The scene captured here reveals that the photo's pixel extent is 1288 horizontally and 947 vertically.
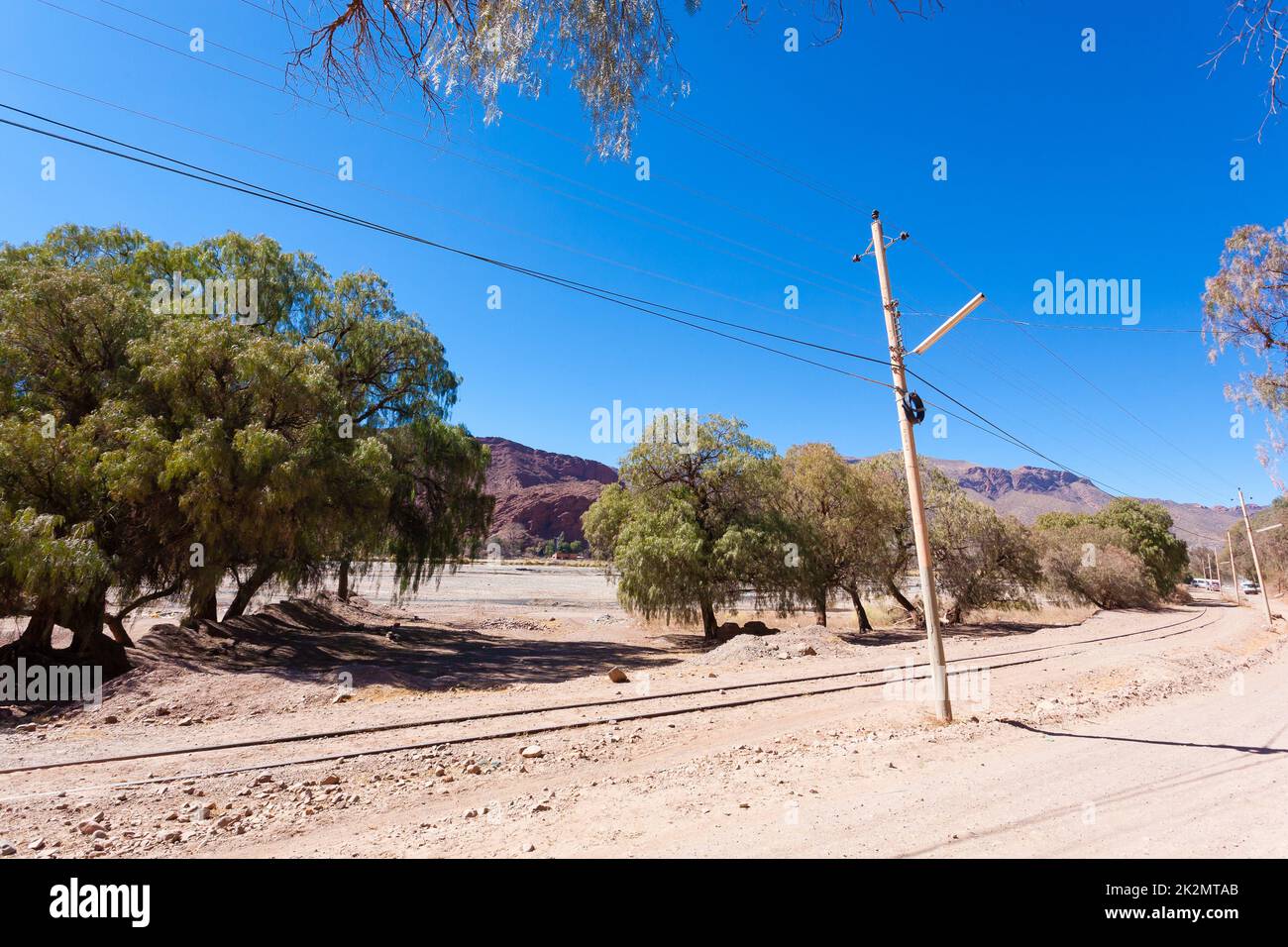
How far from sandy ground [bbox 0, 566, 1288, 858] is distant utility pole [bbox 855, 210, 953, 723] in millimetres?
744

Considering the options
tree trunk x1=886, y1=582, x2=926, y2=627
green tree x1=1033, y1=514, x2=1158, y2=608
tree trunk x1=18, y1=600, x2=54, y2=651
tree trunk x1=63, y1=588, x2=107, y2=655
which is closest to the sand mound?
tree trunk x1=886, y1=582, x2=926, y2=627

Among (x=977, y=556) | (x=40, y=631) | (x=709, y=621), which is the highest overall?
(x=40, y=631)

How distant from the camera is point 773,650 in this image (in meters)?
19.1

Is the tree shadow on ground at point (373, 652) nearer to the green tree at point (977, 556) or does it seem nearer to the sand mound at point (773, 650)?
the sand mound at point (773, 650)

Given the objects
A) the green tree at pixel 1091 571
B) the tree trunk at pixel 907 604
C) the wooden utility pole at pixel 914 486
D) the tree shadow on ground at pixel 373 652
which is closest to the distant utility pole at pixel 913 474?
the wooden utility pole at pixel 914 486

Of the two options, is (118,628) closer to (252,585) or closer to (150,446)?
(252,585)

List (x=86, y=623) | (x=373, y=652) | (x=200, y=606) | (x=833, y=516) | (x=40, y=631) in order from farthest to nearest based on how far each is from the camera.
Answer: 1. (x=833, y=516)
2. (x=373, y=652)
3. (x=200, y=606)
4. (x=86, y=623)
5. (x=40, y=631)

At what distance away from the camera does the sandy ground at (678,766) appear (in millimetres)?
5016

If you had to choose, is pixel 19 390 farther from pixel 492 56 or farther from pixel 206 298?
pixel 492 56

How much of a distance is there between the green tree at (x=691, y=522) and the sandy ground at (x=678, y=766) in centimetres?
932

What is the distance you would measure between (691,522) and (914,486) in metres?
17.6

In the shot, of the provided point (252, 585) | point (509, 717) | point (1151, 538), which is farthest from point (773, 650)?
point (1151, 538)

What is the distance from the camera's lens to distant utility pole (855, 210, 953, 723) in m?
9.23
